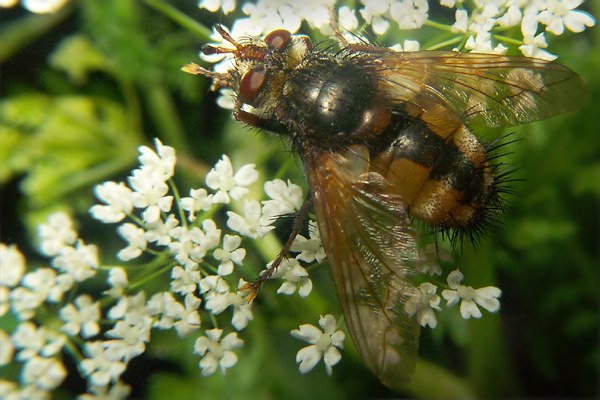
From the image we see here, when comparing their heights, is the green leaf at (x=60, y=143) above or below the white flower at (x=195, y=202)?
below

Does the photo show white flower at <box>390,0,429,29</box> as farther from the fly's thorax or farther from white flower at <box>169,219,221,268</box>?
white flower at <box>169,219,221,268</box>

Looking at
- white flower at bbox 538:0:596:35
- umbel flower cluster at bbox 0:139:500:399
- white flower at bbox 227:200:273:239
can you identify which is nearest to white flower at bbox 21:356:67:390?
umbel flower cluster at bbox 0:139:500:399

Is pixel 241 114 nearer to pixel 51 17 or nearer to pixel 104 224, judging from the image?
pixel 104 224

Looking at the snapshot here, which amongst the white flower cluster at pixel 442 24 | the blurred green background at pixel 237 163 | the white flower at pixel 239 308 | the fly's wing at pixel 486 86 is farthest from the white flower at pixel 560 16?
the white flower at pixel 239 308

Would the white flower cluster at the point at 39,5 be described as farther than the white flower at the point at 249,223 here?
Yes

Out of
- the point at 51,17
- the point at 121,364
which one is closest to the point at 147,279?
the point at 121,364

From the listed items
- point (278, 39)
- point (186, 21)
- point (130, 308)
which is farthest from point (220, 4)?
point (130, 308)

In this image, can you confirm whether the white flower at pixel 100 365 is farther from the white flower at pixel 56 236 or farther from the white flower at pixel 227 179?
the white flower at pixel 227 179
